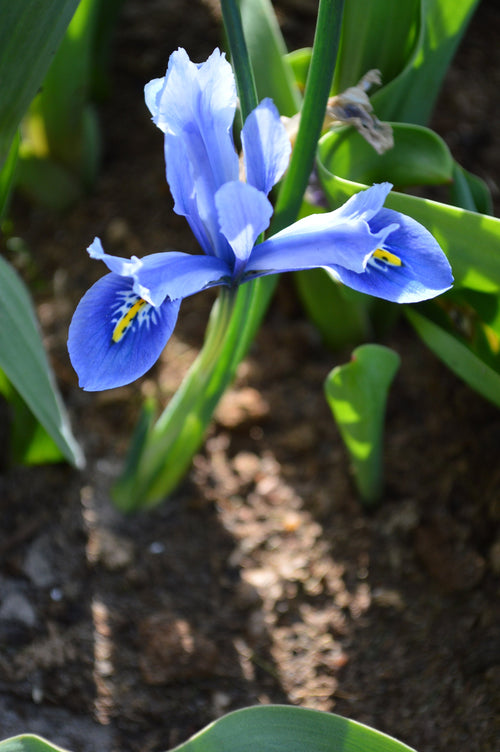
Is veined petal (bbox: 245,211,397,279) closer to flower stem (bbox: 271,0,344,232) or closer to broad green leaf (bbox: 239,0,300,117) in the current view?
flower stem (bbox: 271,0,344,232)

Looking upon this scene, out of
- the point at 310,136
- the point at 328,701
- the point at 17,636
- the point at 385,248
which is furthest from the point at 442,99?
the point at 17,636

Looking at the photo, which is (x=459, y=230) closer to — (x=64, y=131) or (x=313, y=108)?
(x=313, y=108)

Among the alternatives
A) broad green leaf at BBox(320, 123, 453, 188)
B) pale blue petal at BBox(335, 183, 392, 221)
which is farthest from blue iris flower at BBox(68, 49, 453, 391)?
broad green leaf at BBox(320, 123, 453, 188)

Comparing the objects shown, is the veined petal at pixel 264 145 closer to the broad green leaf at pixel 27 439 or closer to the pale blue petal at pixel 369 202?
the pale blue petal at pixel 369 202

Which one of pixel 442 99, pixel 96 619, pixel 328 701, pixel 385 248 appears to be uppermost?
pixel 385 248

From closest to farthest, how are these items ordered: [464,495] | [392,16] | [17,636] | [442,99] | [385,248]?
[385,248], [392,16], [17,636], [464,495], [442,99]

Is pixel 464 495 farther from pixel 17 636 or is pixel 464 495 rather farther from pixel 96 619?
pixel 17 636

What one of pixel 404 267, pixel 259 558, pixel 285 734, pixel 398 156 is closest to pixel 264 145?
pixel 404 267
